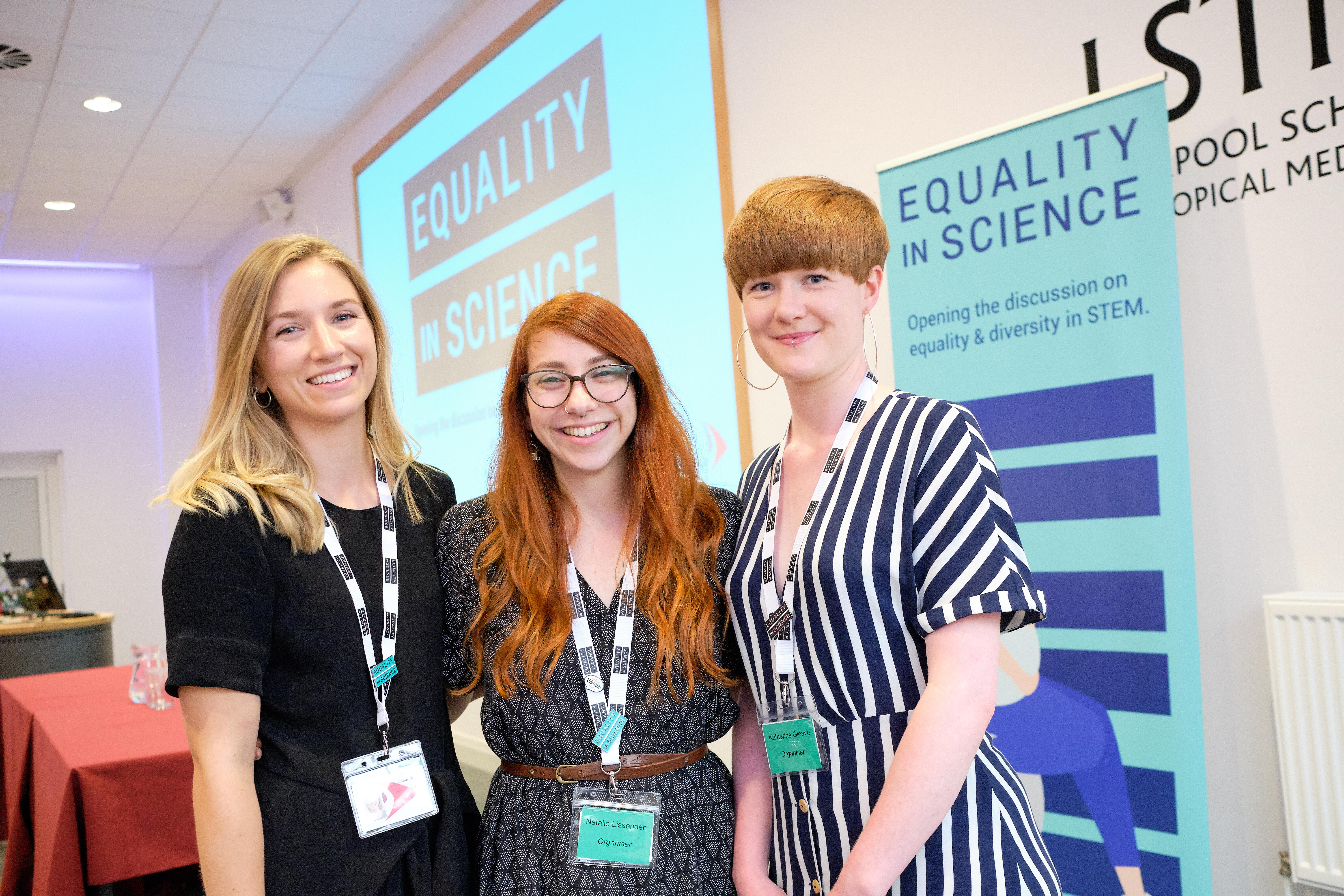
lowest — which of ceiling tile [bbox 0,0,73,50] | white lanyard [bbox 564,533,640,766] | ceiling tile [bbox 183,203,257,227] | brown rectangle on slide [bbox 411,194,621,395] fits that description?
white lanyard [bbox 564,533,640,766]

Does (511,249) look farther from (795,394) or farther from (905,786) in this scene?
(905,786)

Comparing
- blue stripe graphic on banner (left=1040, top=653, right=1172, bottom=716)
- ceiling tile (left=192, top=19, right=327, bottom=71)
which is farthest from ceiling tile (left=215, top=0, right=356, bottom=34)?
blue stripe graphic on banner (left=1040, top=653, right=1172, bottom=716)

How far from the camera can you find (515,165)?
464cm

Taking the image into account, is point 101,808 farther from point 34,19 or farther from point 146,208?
point 146,208

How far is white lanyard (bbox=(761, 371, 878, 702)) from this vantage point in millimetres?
1311

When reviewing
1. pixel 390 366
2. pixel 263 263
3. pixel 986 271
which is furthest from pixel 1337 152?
pixel 263 263

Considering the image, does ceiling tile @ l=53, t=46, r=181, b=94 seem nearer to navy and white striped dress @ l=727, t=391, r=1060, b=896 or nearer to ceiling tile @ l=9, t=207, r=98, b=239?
ceiling tile @ l=9, t=207, r=98, b=239

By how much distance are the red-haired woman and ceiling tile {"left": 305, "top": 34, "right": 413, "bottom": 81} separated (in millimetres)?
4402

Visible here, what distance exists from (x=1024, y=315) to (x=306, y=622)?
1775mm

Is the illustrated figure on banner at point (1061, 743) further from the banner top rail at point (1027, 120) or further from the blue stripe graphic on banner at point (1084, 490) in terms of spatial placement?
the banner top rail at point (1027, 120)

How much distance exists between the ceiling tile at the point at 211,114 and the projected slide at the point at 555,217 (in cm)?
74

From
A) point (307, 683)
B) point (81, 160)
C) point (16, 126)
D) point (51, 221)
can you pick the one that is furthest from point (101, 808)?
point (51, 221)

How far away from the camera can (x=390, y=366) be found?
68.0 inches

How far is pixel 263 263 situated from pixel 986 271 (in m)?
1.71
